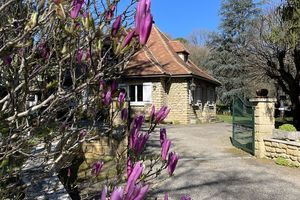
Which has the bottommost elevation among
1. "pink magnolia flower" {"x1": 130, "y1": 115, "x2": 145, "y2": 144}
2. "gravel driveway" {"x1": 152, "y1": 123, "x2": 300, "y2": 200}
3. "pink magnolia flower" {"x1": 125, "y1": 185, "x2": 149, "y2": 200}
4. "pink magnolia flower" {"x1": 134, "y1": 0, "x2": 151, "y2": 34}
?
"gravel driveway" {"x1": 152, "y1": 123, "x2": 300, "y2": 200}

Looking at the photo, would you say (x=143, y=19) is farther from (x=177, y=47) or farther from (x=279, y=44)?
(x=177, y=47)

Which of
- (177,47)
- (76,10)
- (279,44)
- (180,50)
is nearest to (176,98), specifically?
(180,50)

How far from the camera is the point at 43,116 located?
2.30 metres

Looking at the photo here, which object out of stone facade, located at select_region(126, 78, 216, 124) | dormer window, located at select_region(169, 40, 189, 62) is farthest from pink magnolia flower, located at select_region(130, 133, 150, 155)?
dormer window, located at select_region(169, 40, 189, 62)

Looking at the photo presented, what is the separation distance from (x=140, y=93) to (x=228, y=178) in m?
15.0

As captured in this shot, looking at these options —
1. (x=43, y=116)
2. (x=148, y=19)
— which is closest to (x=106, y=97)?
(x=43, y=116)

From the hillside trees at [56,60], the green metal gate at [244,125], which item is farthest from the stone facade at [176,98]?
the hillside trees at [56,60]

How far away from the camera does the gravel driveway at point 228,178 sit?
737 centimetres

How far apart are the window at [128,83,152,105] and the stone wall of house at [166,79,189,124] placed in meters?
1.39

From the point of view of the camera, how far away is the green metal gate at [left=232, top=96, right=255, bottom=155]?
11469 millimetres

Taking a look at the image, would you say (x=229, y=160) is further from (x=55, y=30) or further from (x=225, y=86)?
(x=225, y=86)

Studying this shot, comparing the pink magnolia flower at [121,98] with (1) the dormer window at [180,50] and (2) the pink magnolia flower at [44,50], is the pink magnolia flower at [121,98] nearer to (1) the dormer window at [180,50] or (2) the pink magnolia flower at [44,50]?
(2) the pink magnolia flower at [44,50]

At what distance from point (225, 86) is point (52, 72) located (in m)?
36.0

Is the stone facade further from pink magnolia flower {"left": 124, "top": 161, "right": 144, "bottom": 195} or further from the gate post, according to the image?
pink magnolia flower {"left": 124, "top": 161, "right": 144, "bottom": 195}
